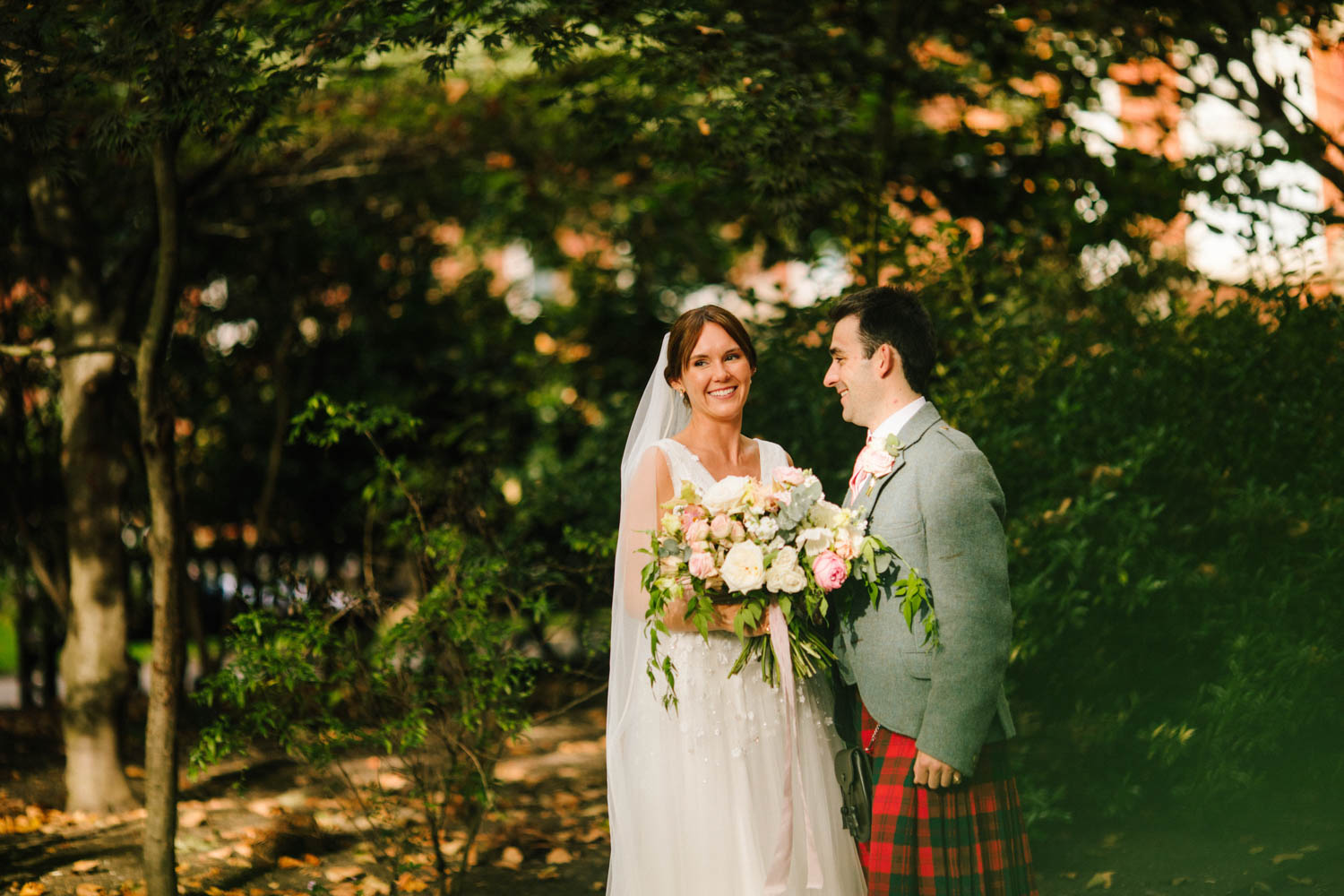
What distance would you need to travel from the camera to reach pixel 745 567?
9.66 feet

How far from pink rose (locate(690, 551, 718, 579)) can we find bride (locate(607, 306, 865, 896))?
1.40 ft

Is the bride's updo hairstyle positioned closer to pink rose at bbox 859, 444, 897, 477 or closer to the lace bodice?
the lace bodice

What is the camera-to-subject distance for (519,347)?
9.35 metres

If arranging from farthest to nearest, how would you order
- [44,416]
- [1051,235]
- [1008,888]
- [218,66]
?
[44,416] < [1051,235] < [218,66] < [1008,888]

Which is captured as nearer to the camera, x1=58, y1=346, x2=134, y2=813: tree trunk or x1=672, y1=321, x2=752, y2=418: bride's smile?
x1=672, y1=321, x2=752, y2=418: bride's smile

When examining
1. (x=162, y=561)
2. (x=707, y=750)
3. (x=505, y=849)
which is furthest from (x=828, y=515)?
(x=505, y=849)

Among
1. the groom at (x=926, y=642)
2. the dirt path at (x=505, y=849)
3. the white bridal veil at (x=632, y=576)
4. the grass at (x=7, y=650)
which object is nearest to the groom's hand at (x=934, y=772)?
the groom at (x=926, y=642)

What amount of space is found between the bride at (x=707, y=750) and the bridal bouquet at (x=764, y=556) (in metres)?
0.34

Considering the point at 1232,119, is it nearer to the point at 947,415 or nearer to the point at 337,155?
the point at 947,415

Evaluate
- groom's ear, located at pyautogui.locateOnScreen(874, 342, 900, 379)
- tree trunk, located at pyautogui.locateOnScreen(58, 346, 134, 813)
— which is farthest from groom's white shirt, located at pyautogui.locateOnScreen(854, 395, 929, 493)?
tree trunk, located at pyautogui.locateOnScreen(58, 346, 134, 813)

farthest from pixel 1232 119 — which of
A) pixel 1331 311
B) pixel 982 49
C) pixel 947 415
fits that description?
pixel 947 415

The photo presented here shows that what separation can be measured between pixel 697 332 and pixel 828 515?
946 millimetres

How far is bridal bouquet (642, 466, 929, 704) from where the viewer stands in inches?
116

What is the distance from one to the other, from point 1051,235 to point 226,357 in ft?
19.3
